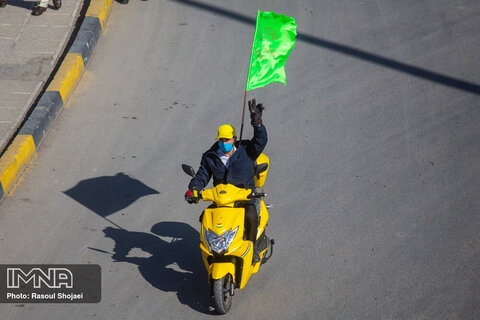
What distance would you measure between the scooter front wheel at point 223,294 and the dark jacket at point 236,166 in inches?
39.3

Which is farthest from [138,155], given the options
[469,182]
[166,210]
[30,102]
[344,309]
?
[469,182]

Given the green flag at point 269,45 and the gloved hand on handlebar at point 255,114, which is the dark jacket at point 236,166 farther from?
the green flag at point 269,45

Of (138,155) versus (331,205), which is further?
(138,155)

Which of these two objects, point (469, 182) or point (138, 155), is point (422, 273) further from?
point (138, 155)

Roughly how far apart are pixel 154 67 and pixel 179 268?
4.42 m

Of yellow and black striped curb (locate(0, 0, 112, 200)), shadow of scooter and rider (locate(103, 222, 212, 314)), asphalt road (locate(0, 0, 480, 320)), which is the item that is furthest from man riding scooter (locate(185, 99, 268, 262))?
yellow and black striped curb (locate(0, 0, 112, 200))

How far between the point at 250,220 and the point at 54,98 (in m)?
4.24

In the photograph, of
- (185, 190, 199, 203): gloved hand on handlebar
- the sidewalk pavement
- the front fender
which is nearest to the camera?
the front fender

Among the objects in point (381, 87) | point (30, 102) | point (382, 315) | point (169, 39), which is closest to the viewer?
point (382, 315)

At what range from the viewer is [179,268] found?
285 inches

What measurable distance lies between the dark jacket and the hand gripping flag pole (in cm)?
25

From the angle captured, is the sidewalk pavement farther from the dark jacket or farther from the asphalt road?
the dark jacket

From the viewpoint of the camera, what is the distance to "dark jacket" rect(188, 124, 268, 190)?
266 inches

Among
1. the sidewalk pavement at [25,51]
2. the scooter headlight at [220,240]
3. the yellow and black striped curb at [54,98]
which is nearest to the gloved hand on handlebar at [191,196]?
the scooter headlight at [220,240]
